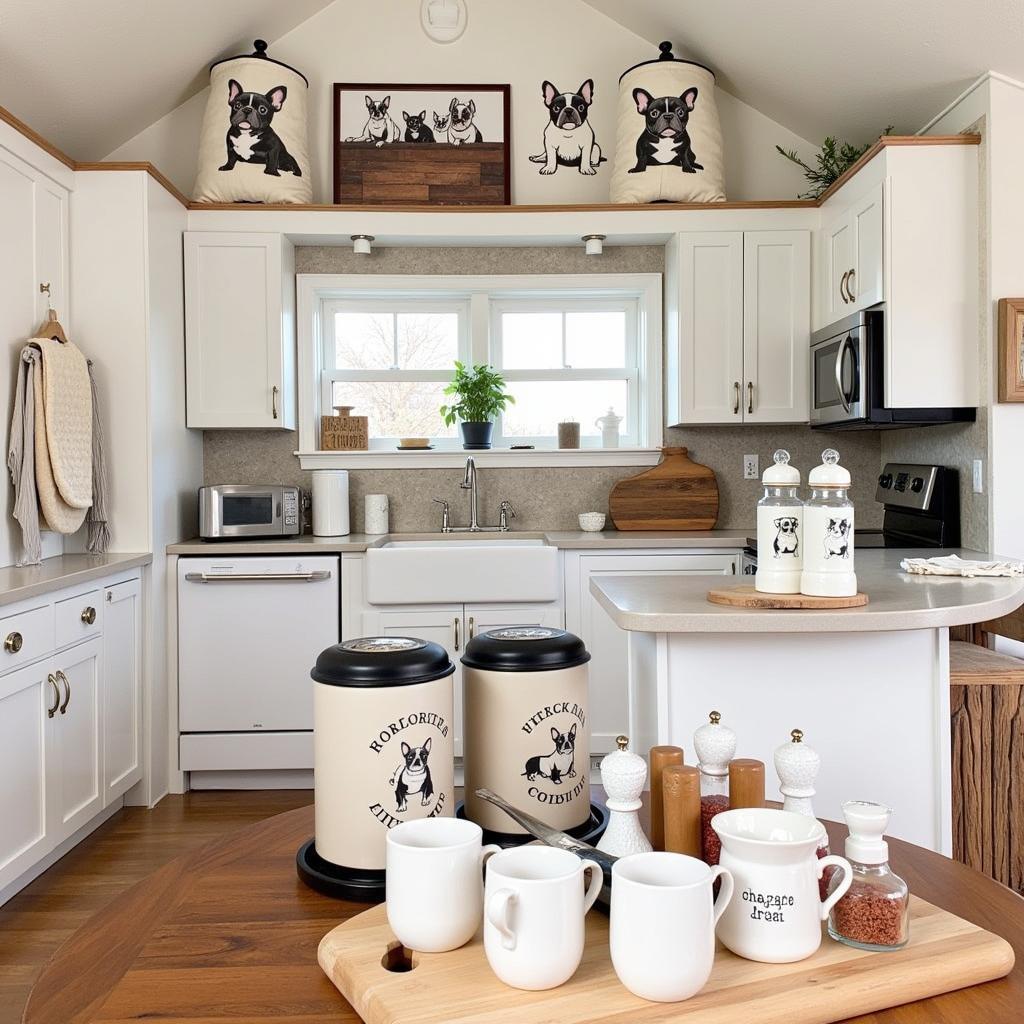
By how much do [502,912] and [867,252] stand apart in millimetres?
3360

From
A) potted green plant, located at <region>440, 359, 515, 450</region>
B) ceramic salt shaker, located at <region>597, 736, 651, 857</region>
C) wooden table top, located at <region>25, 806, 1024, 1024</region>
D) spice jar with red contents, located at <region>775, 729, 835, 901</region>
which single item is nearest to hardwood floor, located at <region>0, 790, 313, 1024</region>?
wooden table top, located at <region>25, 806, 1024, 1024</region>

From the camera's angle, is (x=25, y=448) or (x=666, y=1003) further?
(x=25, y=448)

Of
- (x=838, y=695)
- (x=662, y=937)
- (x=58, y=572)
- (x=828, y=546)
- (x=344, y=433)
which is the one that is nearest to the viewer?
(x=662, y=937)

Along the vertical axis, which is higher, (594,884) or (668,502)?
(668,502)

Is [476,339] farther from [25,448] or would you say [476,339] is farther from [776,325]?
[25,448]

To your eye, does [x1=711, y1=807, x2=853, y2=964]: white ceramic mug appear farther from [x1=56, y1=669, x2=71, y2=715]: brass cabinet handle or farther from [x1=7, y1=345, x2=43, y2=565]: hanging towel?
[x1=7, y1=345, x2=43, y2=565]: hanging towel

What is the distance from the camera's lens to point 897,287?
11.1ft

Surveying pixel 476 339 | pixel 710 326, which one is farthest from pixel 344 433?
pixel 710 326

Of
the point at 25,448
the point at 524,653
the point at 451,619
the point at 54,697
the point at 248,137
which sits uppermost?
the point at 248,137

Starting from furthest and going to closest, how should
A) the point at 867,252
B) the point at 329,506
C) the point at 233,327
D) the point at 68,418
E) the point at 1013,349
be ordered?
the point at 329,506 < the point at 233,327 < the point at 867,252 < the point at 68,418 < the point at 1013,349

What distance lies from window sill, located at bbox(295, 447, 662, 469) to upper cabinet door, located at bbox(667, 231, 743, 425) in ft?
1.32

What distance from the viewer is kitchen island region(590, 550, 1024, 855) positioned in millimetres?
2094

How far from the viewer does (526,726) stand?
3.17 ft

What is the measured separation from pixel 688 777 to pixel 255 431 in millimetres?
3877
